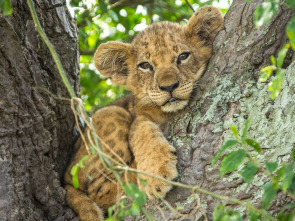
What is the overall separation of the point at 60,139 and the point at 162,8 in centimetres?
268

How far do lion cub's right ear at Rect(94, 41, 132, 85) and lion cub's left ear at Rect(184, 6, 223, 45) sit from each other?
0.64m

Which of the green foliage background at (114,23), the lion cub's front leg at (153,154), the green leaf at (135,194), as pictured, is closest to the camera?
the green leaf at (135,194)

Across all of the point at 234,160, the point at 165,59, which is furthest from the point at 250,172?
the point at 165,59

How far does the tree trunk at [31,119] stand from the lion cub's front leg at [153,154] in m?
0.59

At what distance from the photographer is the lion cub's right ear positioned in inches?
173

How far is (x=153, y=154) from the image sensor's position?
11.3ft

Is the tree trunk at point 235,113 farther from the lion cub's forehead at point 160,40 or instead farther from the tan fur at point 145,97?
the lion cub's forehead at point 160,40

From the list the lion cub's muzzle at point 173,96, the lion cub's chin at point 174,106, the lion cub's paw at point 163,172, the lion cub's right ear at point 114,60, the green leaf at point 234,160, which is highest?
the lion cub's right ear at point 114,60

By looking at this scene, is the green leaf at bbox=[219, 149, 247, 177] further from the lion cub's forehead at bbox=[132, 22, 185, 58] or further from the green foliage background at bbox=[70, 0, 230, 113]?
the green foliage background at bbox=[70, 0, 230, 113]

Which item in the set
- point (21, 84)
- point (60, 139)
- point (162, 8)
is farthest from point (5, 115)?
point (162, 8)

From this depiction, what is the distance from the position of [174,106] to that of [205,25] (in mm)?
843

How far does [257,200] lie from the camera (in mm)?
2729

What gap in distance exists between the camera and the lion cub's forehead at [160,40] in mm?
4223

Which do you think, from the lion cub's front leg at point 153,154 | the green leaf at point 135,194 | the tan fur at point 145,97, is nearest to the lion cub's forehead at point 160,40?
the tan fur at point 145,97
